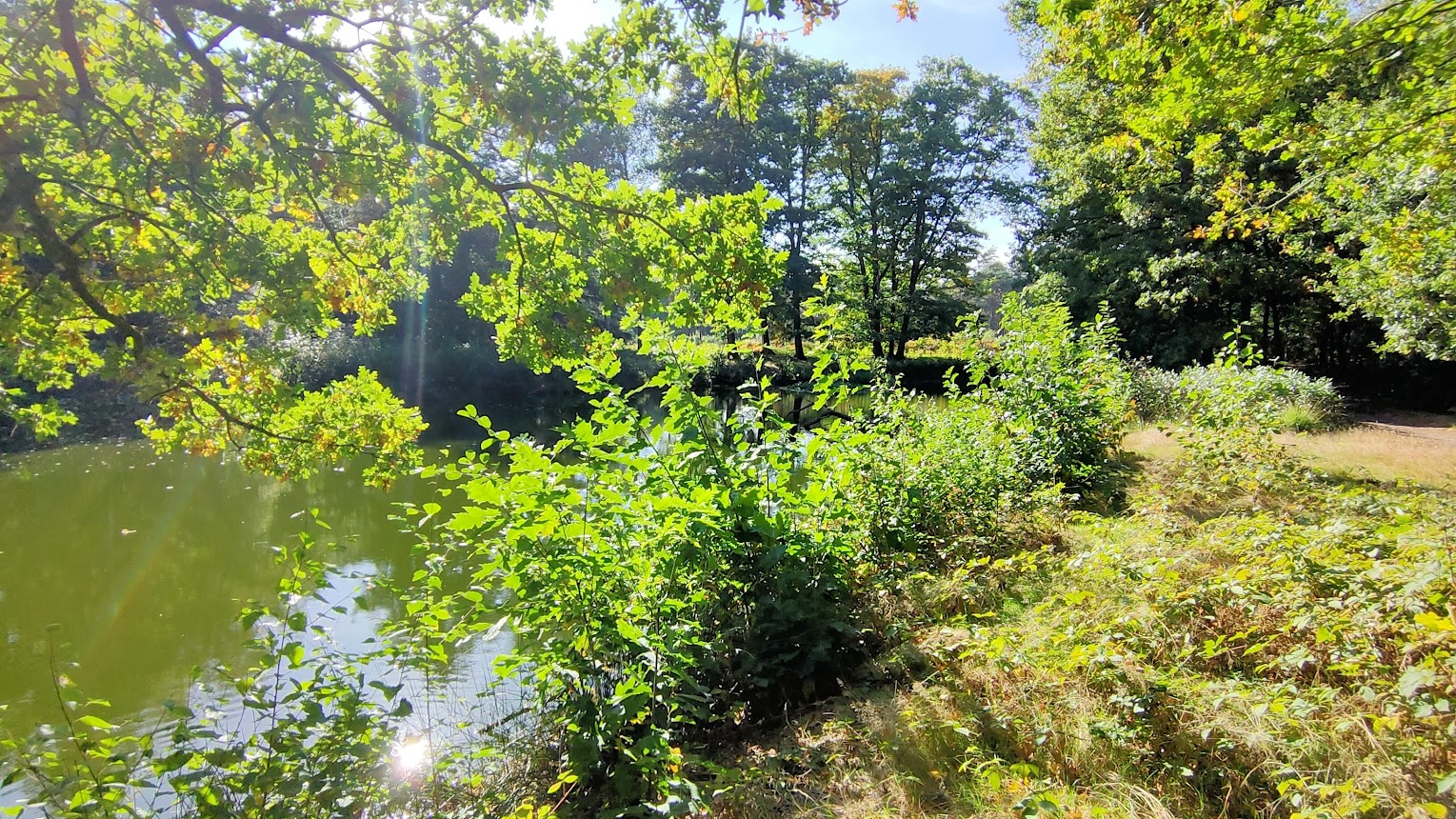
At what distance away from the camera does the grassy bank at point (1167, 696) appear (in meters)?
1.95

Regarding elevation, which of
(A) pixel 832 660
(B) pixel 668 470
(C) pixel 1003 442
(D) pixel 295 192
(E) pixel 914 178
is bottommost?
(A) pixel 832 660

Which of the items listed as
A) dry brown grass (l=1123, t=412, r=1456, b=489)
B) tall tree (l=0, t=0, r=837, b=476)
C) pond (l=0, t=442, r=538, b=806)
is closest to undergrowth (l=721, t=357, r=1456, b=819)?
pond (l=0, t=442, r=538, b=806)

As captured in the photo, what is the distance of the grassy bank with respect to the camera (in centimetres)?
195

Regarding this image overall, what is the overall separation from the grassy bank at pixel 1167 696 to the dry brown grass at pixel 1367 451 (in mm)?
3350

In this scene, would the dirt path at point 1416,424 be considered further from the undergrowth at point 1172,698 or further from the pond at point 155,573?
the pond at point 155,573

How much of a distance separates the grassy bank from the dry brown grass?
3350 mm

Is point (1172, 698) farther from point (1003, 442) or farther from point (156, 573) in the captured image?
point (156, 573)

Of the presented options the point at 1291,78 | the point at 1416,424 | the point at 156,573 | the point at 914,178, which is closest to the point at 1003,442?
the point at 1291,78

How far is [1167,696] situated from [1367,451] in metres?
7.47

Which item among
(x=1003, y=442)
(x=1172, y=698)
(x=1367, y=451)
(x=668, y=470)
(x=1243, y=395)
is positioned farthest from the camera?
(x=1367, y=451)

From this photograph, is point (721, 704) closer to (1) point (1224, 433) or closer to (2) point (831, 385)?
(2) point (831, 385)

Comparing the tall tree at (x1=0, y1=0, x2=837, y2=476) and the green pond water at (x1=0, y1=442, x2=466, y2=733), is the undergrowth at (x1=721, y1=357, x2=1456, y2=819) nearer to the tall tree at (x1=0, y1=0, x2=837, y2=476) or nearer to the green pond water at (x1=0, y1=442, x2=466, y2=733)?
the green pond water at (x1=0, y1=442, x2=466, y2=733)

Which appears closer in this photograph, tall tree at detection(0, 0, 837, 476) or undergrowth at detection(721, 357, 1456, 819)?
undergrowth at detection(721, 357, 1456, 819)

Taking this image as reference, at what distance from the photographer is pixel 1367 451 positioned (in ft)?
24.3
